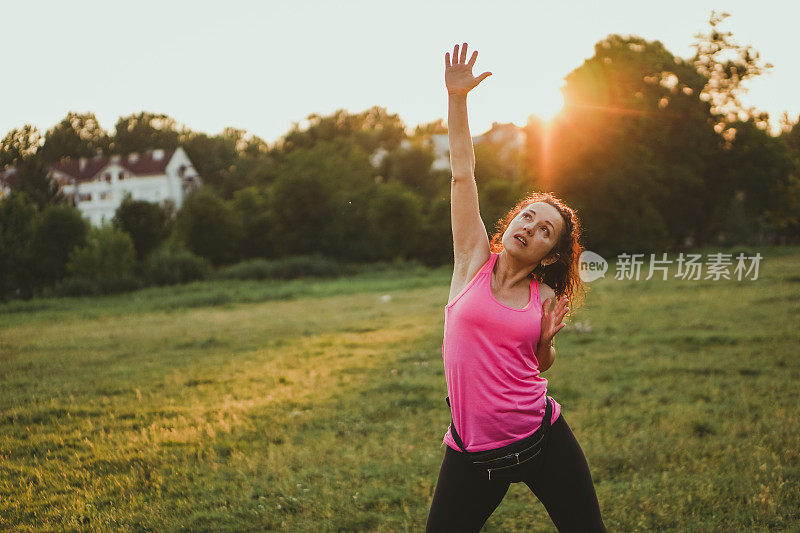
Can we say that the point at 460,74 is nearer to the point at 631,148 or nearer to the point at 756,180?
the point at 631,148

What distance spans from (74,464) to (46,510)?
1018 millimetres

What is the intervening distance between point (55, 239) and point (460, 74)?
26.6 metres

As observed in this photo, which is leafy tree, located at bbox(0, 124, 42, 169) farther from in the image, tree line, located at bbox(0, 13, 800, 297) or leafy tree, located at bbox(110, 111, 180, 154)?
leafy tree, located at bbox(110, 111, 180, 154)

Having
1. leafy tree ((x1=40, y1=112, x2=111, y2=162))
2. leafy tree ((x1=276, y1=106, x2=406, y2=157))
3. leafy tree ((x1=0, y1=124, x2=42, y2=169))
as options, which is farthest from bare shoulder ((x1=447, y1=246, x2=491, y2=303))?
leafy tree ((x1=276, y1=106, x2=406, y2=157))

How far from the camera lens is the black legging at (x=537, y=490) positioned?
2.68m

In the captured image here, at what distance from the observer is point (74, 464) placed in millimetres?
5871

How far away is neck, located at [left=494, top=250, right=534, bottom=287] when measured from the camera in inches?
111

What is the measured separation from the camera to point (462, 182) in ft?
9.67

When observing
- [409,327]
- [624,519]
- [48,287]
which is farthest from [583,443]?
[48,287]

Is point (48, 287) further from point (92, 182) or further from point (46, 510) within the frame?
point (46, 510)

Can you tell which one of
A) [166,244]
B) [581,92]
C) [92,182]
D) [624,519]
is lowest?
[624,519]

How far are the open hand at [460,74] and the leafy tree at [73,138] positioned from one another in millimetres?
17955

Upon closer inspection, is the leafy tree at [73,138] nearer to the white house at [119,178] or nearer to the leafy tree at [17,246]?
the white house at [119,178]

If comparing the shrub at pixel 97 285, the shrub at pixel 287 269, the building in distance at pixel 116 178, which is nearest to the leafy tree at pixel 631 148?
the shrub at pixel 287 269
